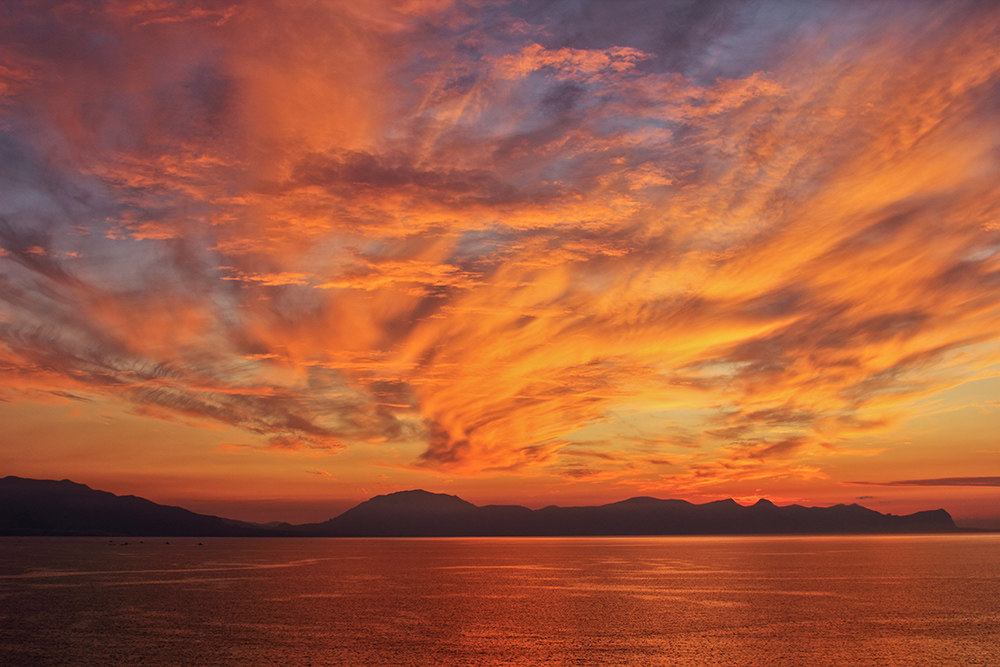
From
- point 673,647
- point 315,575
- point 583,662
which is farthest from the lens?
point 315,575

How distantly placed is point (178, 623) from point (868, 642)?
7668cm

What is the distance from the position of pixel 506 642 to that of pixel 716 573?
115 m

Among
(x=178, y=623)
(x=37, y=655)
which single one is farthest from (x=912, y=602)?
(x=37, y=655)

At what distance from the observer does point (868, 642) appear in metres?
68.7

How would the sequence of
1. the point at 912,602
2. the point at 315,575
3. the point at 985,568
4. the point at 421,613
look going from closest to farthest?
the point at 421,613 → the point at 912,602 → the point at 315,575 → the point at 985,568

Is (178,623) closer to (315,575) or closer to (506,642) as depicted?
(506,642)

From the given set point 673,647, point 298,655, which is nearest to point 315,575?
point 298,655

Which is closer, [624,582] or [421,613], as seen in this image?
[421,613]

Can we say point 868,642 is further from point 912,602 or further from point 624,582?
point 624,582

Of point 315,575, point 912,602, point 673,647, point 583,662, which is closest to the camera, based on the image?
point 583,662

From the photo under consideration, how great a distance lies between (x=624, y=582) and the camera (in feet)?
463

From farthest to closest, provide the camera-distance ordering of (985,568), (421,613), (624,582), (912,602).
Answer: (985,568)
(624,582)
(912,602)
(421,613)

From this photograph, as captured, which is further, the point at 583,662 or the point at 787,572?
the point at 787,572

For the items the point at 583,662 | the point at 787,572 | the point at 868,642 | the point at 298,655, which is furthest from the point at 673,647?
the point at 787,572
